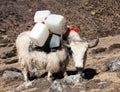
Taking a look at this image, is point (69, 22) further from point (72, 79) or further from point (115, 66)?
point (72, 79)

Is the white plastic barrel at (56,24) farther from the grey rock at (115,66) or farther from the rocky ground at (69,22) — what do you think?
the rocky ground at (69,22)

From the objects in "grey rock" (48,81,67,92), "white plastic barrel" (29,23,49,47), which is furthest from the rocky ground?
"grey rock" (48,81,67,92)

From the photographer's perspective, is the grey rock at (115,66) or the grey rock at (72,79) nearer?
the grey rock at (72,79)

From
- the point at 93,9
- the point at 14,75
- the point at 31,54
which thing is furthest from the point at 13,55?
the point at 93,9

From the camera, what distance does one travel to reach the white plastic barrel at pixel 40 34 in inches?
515

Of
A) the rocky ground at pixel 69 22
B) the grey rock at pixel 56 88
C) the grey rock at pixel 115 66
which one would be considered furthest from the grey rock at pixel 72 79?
the rocky ground at pixel 69 22

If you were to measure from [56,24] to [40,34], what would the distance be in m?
0.51

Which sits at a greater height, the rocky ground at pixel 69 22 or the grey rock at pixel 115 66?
the grey rock at pixel 115 66

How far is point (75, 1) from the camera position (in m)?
43.7

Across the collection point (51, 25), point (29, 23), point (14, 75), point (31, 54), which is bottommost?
point (29, 23)

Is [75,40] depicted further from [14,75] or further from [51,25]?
[14,75]

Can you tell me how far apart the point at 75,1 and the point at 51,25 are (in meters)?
30.8

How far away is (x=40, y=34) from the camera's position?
13047 millimetres

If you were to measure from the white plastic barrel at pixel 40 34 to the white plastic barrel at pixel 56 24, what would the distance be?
0.50 feet
